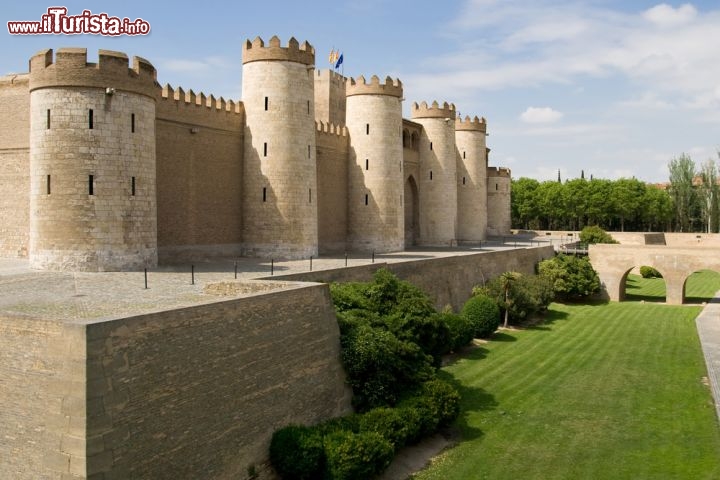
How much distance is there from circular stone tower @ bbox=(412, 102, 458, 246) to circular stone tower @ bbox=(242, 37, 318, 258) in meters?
16.2

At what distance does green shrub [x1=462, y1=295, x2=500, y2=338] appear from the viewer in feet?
95.9

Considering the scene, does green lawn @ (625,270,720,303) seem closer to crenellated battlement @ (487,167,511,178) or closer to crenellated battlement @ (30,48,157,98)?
crenellated battlement @ (487,167,511,178)

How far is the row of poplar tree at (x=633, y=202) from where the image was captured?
71.1 meters

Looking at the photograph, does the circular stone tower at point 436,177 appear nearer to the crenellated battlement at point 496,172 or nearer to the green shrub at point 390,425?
the crenellated battlement at point 496,172

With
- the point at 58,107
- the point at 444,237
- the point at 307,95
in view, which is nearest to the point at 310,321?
the point at 58,107

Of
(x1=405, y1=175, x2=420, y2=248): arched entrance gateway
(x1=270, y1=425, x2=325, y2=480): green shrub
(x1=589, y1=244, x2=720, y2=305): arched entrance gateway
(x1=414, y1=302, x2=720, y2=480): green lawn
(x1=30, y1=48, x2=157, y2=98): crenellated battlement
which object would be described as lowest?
(x1=414, y1=302, x2=720, y2=480): green lawn

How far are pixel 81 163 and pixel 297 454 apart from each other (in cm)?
1153

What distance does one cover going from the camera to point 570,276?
132 feet

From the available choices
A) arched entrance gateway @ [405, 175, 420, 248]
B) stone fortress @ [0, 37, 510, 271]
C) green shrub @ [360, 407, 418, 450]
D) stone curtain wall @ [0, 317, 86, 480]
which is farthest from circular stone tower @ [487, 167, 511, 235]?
stone curtain wall @ [0, 317, 86, 480]

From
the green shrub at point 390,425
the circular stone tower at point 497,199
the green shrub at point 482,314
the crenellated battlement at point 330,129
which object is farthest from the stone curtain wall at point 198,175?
the circular stone tower at point 497,199

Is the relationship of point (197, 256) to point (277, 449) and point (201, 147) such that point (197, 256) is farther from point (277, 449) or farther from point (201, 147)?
point (277, 449)

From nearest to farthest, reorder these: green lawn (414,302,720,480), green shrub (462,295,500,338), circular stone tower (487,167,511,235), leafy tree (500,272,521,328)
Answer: green lawn (414,302,720,480), green shrub (462,295,500,338), leafy tree (500,272,521,328), circular stone tower (487,167,511,235)

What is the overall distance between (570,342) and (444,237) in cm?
1449

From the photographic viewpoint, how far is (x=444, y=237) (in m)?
43.1
